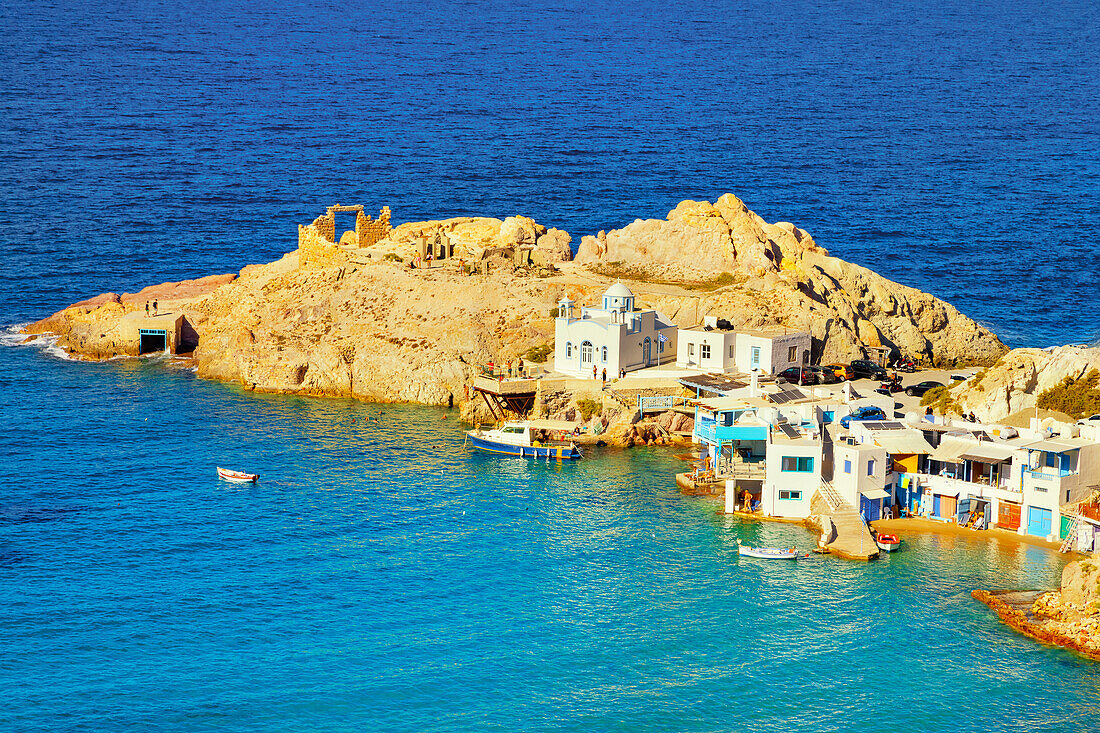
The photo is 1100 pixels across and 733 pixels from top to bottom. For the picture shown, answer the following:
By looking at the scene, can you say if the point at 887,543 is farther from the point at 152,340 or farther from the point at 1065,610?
the point at 152,340

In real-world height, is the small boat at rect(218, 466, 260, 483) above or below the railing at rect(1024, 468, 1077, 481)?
below

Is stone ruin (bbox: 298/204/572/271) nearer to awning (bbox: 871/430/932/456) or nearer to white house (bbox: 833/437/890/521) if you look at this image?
awning (bbox: 871/430/932/456)

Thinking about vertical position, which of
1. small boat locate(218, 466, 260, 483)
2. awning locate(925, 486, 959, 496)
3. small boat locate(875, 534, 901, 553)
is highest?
awning locate(925, 486, 959, 496)

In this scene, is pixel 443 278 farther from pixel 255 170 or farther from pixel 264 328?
pixel 255 170

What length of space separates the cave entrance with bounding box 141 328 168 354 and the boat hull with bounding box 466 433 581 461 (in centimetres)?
3763

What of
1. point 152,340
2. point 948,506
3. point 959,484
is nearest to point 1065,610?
point 959,484

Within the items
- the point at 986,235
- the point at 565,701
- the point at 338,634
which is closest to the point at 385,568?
the point at 338,634

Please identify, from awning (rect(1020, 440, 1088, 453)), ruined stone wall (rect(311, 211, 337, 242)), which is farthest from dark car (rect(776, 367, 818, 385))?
ruined stone wall (rect(311, 211, 337, 242))

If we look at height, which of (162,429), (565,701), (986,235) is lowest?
(565,701)

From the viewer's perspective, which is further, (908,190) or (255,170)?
(255,170)

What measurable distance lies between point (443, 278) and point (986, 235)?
77384mm

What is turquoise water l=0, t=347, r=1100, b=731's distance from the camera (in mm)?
50562

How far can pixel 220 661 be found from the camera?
177 ft

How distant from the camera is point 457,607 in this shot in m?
59.1
